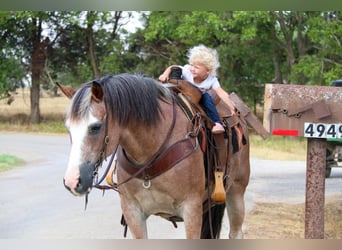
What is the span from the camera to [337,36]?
1005cm

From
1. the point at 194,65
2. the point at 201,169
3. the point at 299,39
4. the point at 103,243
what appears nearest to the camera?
the point at 201,169

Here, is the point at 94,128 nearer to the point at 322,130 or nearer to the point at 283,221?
the point at 322,130

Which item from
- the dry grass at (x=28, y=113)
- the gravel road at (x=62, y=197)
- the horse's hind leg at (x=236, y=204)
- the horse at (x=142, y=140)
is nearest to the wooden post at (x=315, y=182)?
the horse's hind leg at (x=236, y=204)

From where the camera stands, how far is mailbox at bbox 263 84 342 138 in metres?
3.32

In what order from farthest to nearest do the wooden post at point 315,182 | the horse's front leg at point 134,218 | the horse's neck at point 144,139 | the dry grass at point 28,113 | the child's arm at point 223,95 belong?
the dry grass at point 28,113
the wooden post at point 315,182
the child's arm at point 223,95
the horse's front leg at point 134,218
the horse's neck at point 144,139

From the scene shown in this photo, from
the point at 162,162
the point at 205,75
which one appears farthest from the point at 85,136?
the point at 205,75

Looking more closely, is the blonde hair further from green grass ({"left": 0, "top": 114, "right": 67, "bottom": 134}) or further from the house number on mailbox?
green grass ({"left": 0, "top": 114, "right": 67, "bottom": 134})

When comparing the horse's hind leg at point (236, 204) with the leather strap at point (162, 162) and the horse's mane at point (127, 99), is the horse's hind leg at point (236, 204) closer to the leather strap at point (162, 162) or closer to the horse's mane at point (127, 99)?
the leather strap at point (162, 162)

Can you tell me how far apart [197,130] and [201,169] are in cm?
19

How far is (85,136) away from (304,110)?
5.29 feet

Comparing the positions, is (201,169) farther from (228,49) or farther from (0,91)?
(0,91)

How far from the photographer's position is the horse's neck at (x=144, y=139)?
8.14 feet

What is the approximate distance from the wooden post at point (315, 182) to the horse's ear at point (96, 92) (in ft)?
5.61
